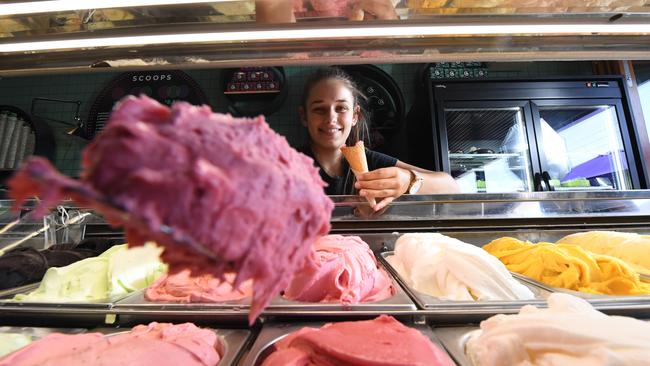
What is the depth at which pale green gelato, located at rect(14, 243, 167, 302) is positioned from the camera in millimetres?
1346

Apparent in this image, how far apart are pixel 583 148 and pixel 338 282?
4.69m

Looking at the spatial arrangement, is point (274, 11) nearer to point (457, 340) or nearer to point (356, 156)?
point (356, 156)

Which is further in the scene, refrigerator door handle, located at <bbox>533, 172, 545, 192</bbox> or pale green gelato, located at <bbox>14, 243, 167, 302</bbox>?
refrigerator door handle, located at <bbox>533, 172, 545, 192</bbox>

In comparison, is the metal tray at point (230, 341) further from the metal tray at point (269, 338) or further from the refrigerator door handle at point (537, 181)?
the refrigerator door handle at point (537, 181)

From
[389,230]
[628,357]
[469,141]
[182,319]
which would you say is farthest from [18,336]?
[469,141]

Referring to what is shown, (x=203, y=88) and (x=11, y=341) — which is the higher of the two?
(x=203, y=88)

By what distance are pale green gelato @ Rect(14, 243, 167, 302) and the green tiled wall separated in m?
3.67

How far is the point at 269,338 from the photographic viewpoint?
3.46 feet

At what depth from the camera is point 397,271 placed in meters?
1.54

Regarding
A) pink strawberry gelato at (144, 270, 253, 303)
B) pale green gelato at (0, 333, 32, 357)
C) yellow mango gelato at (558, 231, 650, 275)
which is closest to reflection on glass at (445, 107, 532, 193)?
yellow mango gelato at (558, 231, 650, 275)

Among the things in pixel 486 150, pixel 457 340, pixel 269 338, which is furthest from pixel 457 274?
pixel 486 150

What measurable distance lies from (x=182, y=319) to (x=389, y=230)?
3.76 feet

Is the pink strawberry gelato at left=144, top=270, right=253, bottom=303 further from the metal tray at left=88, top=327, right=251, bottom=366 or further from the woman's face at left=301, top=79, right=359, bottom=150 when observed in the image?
the woman's face at left=301, top=79, right=359, bottom=150

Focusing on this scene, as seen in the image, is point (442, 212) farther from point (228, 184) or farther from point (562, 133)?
point (562, 133)
